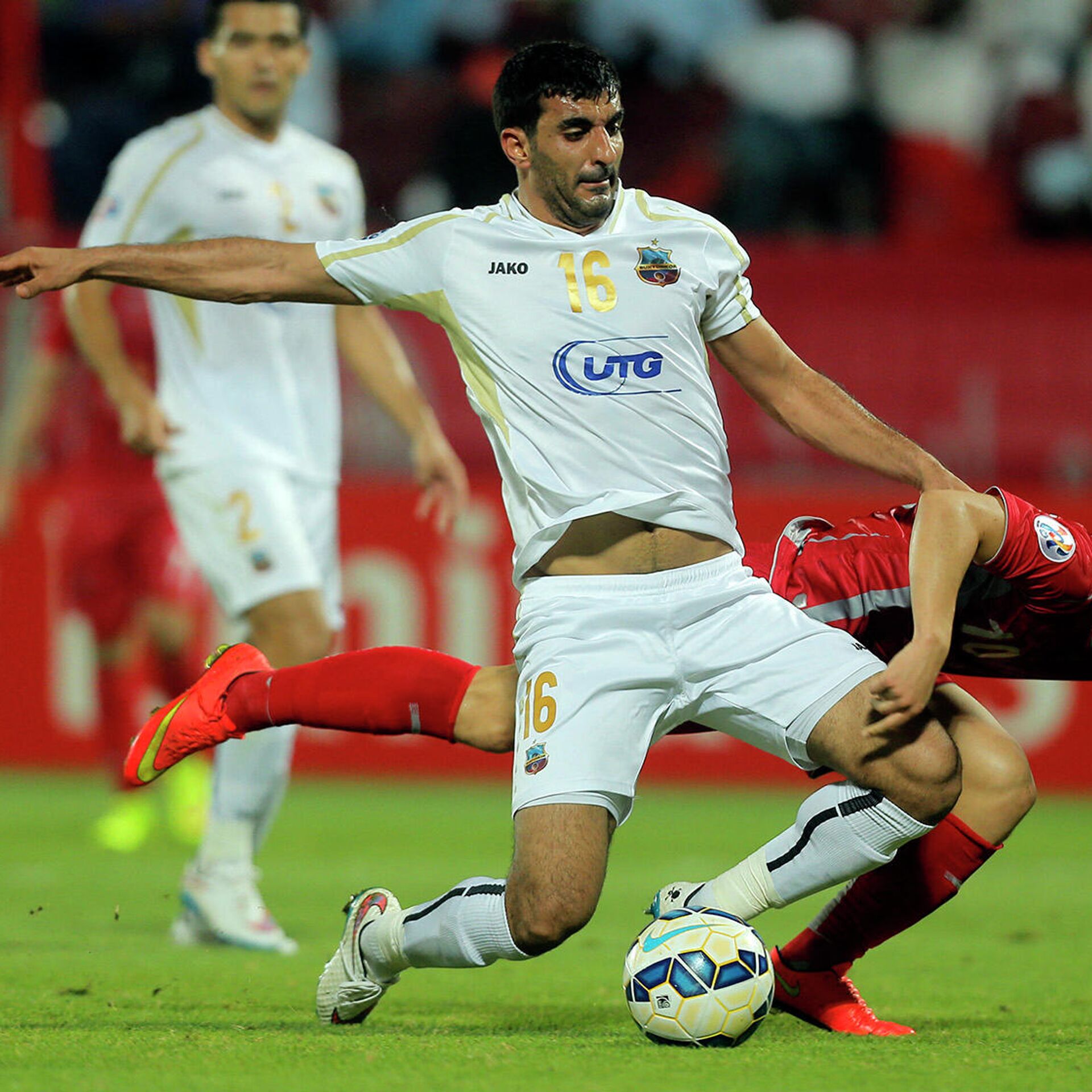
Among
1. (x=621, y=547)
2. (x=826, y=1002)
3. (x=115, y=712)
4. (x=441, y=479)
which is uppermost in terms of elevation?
(x=621, y=547)

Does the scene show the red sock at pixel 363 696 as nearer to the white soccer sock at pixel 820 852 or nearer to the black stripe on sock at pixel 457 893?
the black stripe on sock at pixel 457 893

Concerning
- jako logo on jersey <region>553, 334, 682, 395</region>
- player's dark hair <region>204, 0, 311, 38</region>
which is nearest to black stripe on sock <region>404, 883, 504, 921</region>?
jako logo on jersey <region>553, 334, 682, 395</region>

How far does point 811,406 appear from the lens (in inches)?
162

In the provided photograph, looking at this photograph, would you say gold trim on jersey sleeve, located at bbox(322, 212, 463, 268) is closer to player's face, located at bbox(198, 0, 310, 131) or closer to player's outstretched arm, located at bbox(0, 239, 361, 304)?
player's outstretched arm, located at bbox(0, 239, 361, 304)

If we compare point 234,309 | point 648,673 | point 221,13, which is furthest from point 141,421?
point 648,673

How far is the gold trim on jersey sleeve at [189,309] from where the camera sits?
224 inches

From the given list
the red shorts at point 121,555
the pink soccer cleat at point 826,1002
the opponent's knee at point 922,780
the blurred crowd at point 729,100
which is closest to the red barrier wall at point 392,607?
the red shorts at point 121,555

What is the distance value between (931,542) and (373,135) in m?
7.64

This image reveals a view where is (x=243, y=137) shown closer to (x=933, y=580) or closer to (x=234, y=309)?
(x=234, y=309)

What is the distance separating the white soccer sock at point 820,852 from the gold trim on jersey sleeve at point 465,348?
104 centimetres

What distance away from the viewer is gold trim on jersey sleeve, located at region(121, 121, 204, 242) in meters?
5.63

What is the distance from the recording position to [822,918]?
4.21m

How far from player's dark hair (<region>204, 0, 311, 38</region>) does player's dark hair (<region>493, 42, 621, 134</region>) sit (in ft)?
6.63

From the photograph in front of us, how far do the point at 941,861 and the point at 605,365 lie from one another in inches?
51.6
